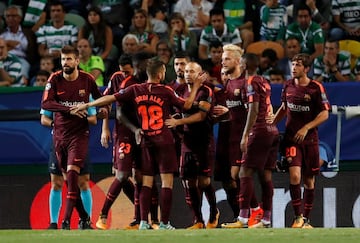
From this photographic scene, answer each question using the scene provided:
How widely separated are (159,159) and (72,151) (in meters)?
1.17

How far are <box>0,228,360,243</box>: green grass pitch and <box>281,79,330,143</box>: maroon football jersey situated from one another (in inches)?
85.4

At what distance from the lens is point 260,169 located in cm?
1563

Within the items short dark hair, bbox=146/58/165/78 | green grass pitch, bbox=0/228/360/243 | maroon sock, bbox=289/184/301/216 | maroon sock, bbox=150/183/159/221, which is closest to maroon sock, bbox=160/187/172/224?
maroon sock, bbox=150/183/159/221

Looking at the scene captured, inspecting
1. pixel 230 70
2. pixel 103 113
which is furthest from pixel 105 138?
pixel 230 70

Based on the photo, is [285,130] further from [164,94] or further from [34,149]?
[34,149]

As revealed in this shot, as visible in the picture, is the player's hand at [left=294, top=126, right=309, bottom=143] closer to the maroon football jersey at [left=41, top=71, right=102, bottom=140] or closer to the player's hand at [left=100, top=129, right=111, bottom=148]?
the player's hand at [left=100, top=129, right=111, bottom=148]

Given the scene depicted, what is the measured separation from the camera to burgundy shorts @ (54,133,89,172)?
15745 mm

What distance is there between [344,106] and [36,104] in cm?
403

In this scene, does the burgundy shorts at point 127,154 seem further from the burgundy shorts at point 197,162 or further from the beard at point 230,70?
the beard at point 230,70

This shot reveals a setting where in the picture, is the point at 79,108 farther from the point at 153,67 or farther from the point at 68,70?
the point at 153,67

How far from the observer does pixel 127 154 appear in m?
15.9

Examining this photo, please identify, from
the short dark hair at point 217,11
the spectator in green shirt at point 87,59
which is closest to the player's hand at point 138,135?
the spectator in green shirt at point 87,59

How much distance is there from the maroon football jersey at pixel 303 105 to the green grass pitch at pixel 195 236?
217 centimetres

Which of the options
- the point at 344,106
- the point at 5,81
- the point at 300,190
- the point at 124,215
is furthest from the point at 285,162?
the point at 5,81
